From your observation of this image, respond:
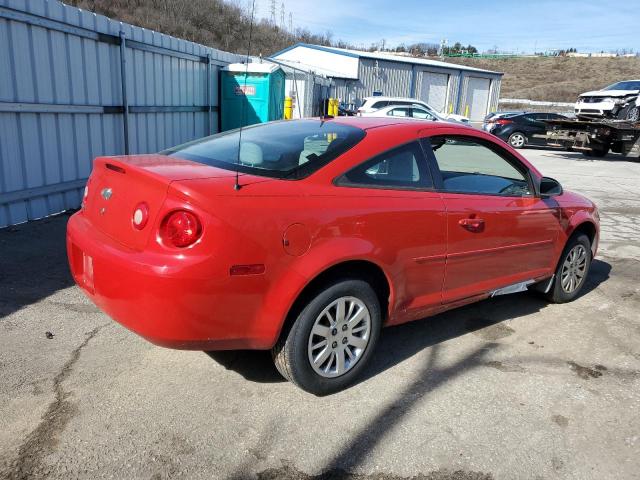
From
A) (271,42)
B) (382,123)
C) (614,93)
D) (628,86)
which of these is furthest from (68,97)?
(271,42)

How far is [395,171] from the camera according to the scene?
10.9ft

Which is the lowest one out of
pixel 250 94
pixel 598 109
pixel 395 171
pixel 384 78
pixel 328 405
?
pixel 328 405

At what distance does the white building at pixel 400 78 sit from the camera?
29125 millimetres

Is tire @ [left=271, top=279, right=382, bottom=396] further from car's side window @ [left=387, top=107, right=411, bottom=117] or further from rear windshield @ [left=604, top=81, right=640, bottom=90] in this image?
rear windshield @ [left=604, top=81, right=640, bottom=90]

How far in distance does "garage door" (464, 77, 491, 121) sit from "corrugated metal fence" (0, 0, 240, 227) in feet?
101

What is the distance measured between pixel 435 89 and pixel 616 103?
55.5ft

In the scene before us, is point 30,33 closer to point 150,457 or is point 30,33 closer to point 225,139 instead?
point 225,139

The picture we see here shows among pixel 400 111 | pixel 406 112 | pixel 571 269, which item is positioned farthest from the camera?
pixel 400 111

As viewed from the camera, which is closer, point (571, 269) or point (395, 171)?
point (395, 171)

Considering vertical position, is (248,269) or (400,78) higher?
(400,78)

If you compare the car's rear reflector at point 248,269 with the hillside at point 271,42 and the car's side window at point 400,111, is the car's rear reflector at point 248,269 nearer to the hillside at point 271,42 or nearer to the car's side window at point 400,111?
the hillside at point 271,42

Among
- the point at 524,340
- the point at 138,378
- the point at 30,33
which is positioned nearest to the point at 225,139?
A: the point at 138,378

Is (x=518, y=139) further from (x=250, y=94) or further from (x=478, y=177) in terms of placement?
(x=478, y=177)

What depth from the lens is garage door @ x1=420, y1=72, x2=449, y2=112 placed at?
33.8 m
